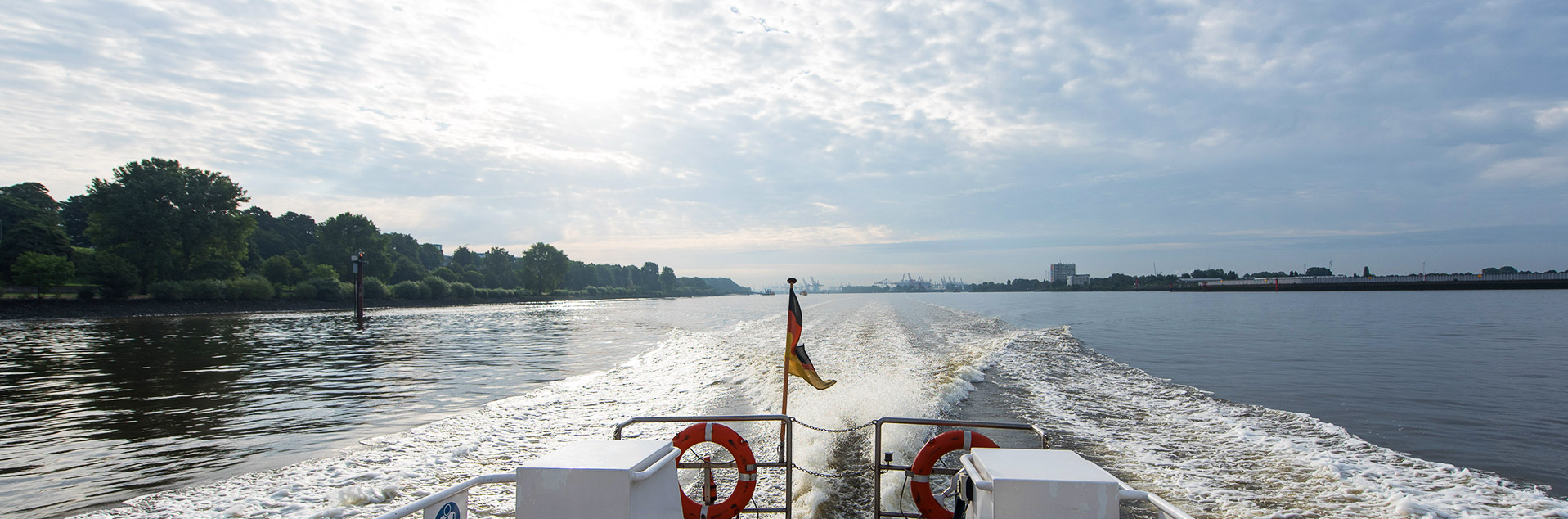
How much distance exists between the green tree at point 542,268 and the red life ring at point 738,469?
390 feet

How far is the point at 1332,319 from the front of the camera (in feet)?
128

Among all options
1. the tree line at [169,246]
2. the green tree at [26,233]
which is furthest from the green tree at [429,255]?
the green tree at [26,233]

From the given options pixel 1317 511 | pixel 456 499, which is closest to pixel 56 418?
pixel 456 499

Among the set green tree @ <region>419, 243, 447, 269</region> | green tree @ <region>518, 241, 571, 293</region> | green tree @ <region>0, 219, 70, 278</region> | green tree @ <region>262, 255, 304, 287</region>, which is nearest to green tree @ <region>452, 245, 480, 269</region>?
green tree @ <region>419, 243, 447, 269</region>

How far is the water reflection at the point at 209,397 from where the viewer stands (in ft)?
23.4

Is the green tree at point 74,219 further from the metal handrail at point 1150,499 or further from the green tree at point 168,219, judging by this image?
the metal handrail at point 1150,499

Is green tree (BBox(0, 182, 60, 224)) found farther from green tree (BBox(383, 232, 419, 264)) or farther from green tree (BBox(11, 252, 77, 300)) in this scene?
green tree (BBox(383, 232, 419, 264))

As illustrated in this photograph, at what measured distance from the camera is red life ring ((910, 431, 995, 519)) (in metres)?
4.79

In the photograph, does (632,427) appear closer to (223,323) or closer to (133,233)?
(223,323)

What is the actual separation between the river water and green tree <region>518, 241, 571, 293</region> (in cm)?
9452

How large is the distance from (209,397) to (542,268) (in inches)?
4341

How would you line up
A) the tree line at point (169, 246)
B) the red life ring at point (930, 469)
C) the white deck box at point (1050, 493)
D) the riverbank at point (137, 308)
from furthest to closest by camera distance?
the tree line at point (169, 246) → the riverbank at point (137, 308) → the red life ring at point (930, 469) → the white deck box at point (1050, 493)

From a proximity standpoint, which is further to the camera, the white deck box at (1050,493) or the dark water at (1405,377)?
the dark water at (1405,377)

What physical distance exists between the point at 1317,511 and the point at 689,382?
10.7 meters
